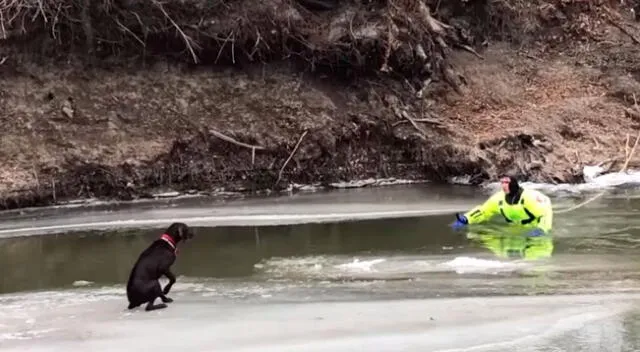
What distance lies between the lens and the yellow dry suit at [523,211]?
11.4 metres

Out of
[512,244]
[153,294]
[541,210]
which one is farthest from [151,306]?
[541,210]

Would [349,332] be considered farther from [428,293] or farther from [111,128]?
[111,128]

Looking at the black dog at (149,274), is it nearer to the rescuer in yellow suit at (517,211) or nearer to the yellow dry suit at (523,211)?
the rescuer in yellow suit at (517,211)

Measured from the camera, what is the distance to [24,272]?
34.9ft

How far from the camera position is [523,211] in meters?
11.6

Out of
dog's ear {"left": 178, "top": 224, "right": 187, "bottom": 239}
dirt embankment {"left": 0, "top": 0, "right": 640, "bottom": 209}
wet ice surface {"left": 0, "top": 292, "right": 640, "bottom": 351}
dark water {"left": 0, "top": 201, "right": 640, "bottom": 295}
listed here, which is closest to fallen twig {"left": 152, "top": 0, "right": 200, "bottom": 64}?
dirt embankment {"left": 0, "top": 0, "right": 640, "bottom": 209}

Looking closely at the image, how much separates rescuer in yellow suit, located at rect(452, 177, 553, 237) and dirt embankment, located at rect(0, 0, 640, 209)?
4438mm

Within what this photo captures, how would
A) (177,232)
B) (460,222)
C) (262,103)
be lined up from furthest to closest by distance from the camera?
1. (262,103)
2. (460,222)
3. (177,232)

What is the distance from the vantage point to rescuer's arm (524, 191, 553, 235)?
1133 cm

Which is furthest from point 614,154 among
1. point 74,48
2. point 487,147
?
point 74,48

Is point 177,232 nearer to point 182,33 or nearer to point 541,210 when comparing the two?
point 541,210

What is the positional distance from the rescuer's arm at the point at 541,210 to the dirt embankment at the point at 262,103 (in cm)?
470

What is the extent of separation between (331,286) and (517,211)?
12.5ft

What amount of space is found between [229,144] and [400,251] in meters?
6.83
